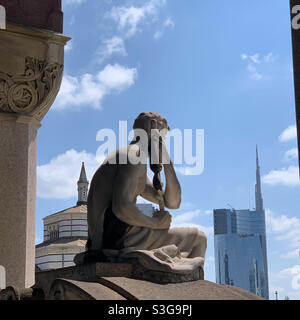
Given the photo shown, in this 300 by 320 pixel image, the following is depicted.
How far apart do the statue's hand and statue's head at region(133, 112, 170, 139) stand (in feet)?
3.38

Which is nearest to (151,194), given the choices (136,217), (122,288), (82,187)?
(136,217)

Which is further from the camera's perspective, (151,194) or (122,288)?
(151,194)

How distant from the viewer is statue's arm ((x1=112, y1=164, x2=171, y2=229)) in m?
8.39

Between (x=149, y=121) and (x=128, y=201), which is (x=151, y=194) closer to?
(x=128, y=201)

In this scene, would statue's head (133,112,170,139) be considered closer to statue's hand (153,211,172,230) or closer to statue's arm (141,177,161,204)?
statue's arm (141,177,161,204)

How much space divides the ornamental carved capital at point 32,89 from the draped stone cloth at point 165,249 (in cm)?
383

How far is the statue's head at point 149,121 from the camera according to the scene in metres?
8.90

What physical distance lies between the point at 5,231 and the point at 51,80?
8.55 ft

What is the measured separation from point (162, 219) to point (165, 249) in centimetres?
45

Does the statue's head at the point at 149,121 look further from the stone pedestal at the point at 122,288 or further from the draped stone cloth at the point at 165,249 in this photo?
the stone pedestal at the point at 122,288

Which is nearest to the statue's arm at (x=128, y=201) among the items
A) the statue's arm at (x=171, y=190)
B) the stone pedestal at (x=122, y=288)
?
the statue's arm at (x=171, y=190)

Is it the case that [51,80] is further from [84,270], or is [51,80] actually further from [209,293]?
[209,293]

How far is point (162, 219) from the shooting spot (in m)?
8.53
